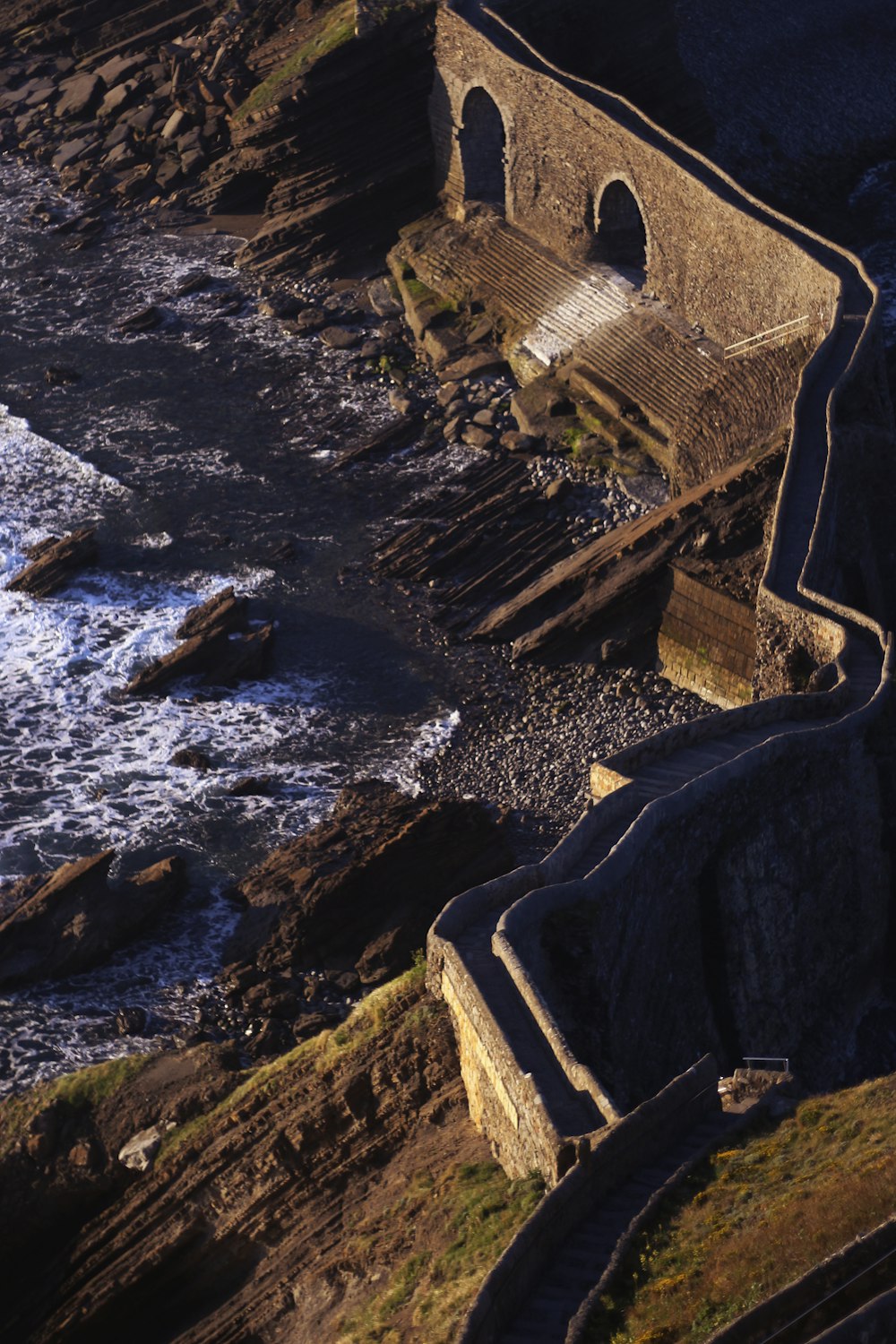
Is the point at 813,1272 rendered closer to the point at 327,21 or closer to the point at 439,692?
the point at 439,692

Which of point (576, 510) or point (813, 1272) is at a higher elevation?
point (813, 1272)

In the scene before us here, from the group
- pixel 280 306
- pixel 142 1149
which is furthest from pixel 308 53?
pixel 142 1149

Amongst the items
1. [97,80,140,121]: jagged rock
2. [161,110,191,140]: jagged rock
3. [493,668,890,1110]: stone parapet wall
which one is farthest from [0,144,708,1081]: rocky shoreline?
[97,80,140,121]: jagged rock

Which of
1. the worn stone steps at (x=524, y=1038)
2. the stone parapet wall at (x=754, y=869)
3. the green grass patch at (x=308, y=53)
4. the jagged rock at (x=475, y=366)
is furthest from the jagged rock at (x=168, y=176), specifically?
the worn stone steps at (x=524, y=1038)

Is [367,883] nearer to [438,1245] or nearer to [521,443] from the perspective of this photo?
[438,1245]

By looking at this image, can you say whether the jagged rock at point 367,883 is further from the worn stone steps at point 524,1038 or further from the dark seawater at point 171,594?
the worn stone steps at point 524,1038

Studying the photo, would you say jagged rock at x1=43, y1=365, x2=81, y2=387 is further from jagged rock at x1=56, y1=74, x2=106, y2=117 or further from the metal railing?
the metal railing

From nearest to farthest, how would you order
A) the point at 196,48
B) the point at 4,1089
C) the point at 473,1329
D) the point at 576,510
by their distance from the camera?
the point at 473,1329 → the point at 4,1089 → the point at 576,510 → the point at 196,48

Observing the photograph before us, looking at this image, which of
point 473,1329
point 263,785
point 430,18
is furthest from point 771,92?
point 473,1329
